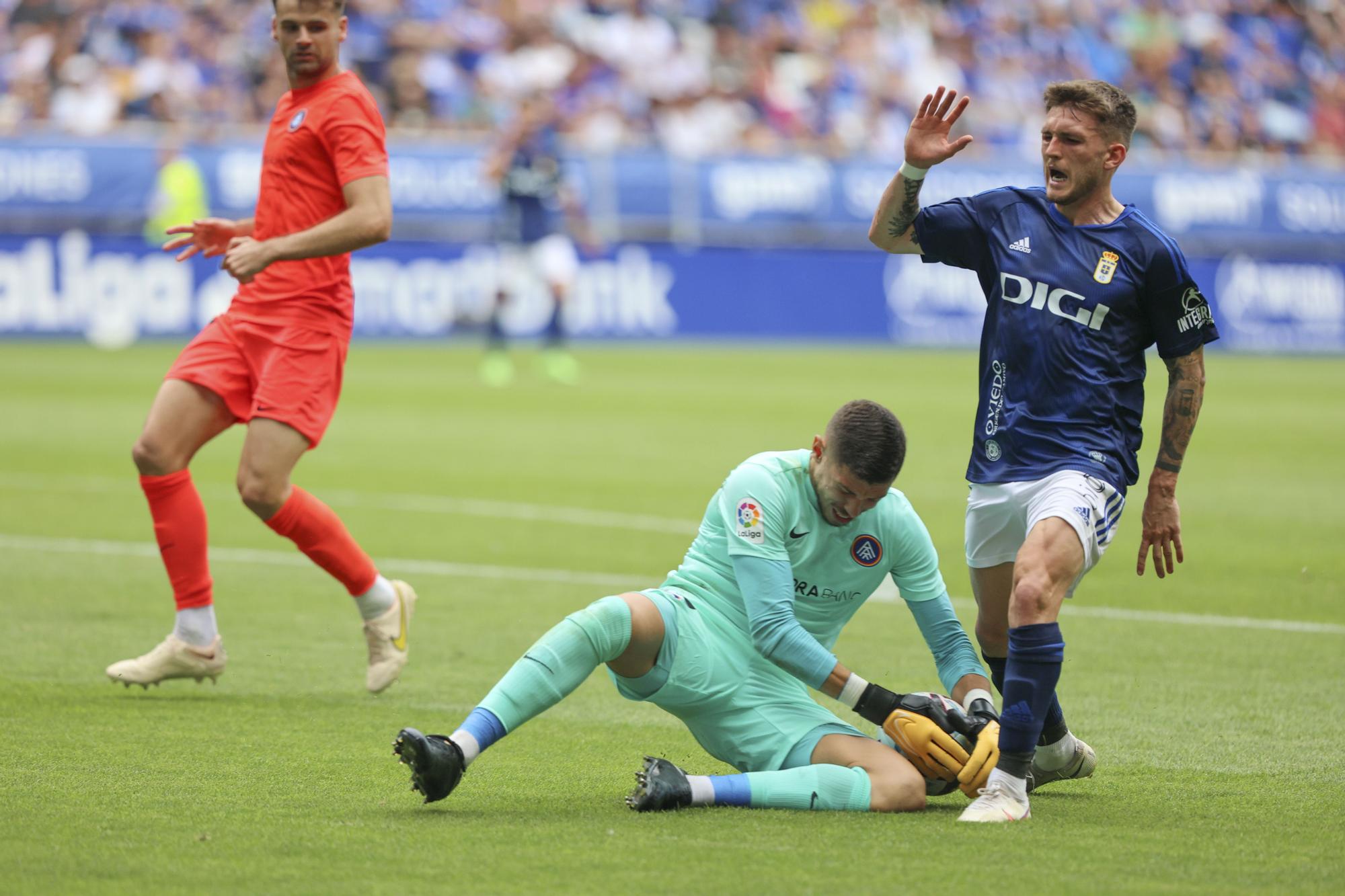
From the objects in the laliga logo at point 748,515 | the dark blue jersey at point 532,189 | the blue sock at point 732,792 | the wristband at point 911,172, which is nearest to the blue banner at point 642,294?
the dark blue jersey at point 532,189

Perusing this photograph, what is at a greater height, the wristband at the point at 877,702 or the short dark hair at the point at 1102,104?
the short dark hair at the point at 1102,104

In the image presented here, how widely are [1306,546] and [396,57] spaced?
1859 cm

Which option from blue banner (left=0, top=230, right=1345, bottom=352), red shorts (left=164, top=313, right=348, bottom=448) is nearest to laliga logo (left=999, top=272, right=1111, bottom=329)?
red shorts (left=164, top=313, right=348, bottom=448)

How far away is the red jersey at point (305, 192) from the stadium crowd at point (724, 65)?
664 inches

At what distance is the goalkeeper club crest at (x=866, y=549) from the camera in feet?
16.3

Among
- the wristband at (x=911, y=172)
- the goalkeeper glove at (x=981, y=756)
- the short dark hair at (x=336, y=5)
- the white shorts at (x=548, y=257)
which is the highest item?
the short dark hair at (x=336, y=5)

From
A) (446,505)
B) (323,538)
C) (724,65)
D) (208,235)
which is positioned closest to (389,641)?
(323,538)

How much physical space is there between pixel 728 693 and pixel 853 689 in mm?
422

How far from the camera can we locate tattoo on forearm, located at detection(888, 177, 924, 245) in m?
5.28

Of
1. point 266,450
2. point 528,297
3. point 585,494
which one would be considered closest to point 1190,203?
point 528,297

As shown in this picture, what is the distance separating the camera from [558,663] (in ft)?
15.4

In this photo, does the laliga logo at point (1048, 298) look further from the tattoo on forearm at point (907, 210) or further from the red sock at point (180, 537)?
the red sock at point (180, 537)

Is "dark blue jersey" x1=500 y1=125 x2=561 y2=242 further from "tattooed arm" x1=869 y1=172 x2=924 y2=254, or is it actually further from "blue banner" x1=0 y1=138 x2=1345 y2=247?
"tattooed arm" x1=869 y1=172 x2=924 y2=254

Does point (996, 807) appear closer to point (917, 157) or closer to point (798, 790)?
point (798, 790)
